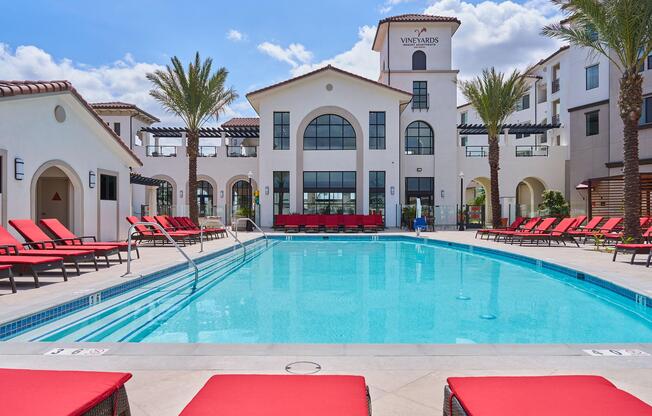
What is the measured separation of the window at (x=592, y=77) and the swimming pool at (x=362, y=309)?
20210mm

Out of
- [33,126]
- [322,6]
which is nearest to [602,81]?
[322,6]

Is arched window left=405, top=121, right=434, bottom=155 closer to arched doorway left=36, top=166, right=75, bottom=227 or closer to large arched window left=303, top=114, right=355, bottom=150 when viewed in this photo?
→ large arched window left=303, top=114, right=355, bottom=150

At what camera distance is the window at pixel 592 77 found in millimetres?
26778

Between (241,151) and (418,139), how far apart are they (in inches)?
478

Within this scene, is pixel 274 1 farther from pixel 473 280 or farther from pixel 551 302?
pixel 551 302

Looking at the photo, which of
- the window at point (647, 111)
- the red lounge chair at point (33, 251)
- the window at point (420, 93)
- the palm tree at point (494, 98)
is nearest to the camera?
the red lounge chair at point (33, 251)

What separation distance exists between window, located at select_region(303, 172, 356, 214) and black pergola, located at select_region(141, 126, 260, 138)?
7.23 m

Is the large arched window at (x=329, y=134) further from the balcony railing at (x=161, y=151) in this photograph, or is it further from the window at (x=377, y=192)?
the balcony railing at (x=161, y=151)

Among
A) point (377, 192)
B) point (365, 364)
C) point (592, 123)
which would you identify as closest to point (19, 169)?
point (365, 364)

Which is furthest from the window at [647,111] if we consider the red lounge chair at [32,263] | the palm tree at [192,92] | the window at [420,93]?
the red lounge chair at [32,263]

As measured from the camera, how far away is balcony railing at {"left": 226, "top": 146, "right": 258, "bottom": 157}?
99.6 ft

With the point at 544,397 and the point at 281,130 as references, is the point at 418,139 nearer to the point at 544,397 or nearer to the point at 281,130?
the point at 281,130

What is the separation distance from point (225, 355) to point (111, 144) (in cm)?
1345

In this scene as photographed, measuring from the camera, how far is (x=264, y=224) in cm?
2652
